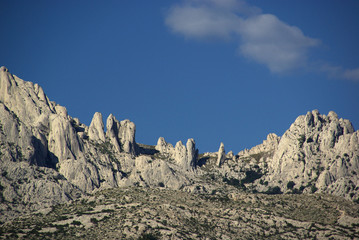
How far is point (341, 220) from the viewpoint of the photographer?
19550 cm

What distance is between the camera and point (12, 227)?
18650cm

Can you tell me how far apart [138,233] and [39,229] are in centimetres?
2914

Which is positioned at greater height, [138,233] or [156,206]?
[156,206]

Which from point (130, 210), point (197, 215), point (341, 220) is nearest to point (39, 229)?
point (130, 210)

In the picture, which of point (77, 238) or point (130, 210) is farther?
point (130, 210)

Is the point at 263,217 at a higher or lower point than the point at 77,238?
higher

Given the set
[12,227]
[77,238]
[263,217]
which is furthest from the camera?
[263,217]

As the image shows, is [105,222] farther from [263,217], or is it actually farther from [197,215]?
[263,217]

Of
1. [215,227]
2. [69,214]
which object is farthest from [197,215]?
[69,214]

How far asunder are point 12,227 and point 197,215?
5463cm

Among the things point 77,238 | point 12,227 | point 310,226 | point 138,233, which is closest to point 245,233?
point 310,226

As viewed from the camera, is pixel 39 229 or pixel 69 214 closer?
pixel 39 229

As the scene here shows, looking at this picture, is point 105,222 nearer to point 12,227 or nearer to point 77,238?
point 77,238

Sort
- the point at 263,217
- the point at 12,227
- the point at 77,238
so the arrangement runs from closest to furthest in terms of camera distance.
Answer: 1. the point at 77,238
2. the point at 12,227
3. the point at 263,217
